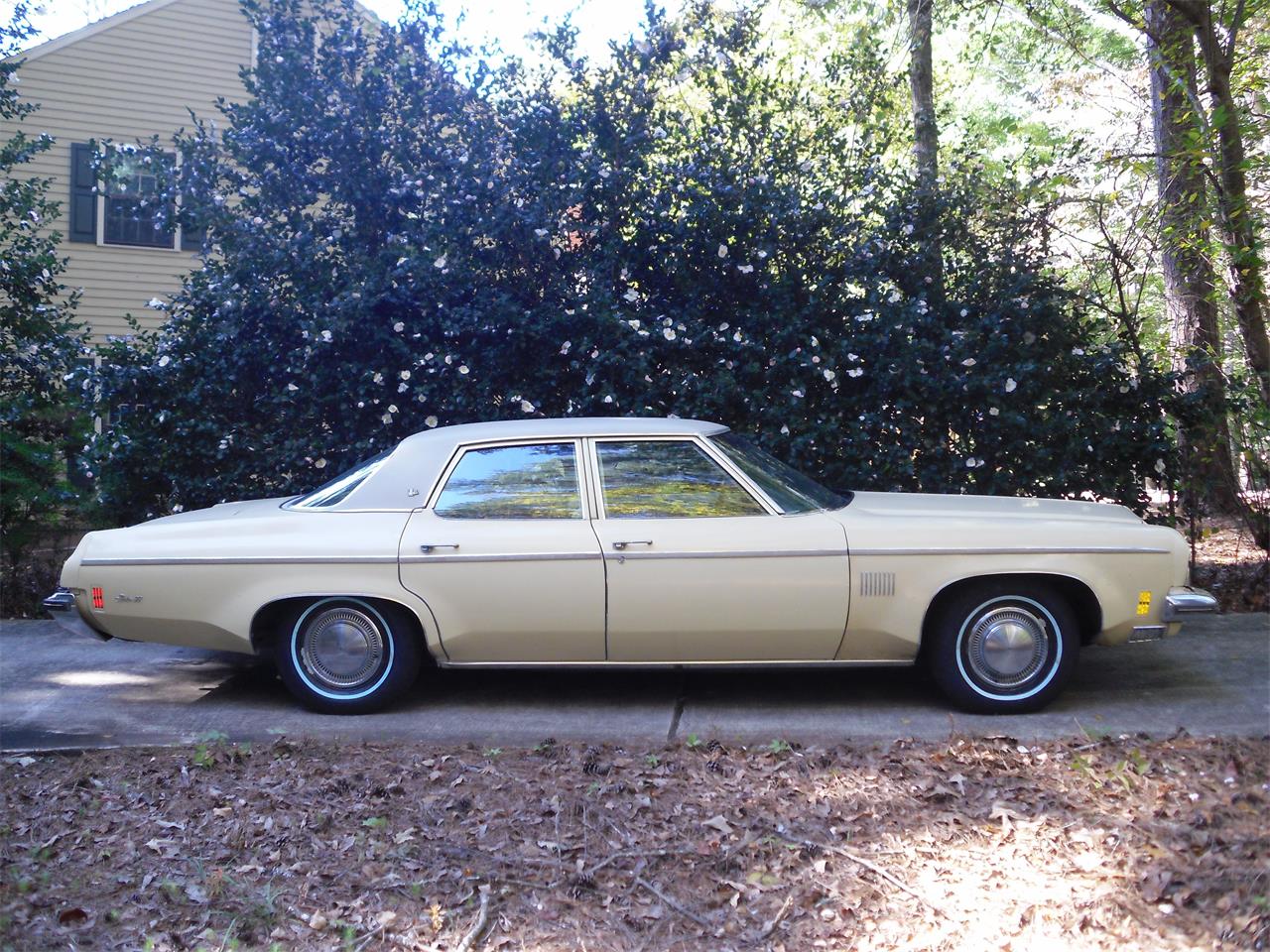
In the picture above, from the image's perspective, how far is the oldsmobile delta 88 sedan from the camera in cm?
567

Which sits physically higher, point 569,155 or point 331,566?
point 569,155

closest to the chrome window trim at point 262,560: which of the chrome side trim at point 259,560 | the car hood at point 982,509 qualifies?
the chrome side trim at point 259,560

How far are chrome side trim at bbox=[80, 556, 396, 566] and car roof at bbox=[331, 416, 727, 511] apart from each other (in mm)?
319

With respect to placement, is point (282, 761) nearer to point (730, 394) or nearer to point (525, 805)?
point (525, 805)

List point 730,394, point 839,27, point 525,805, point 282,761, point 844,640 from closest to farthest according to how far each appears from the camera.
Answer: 1. point 525,805
2. point 282,761
3. point 844,640
4. point 730,394
5. point 839,27

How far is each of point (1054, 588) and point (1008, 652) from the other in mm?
372

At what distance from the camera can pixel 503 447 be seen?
6.15 meters

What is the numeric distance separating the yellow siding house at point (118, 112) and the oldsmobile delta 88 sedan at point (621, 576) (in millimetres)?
10187

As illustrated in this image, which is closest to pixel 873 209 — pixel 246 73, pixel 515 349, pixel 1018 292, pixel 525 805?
pixel 1018 292

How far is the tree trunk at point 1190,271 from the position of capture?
8.68 metres

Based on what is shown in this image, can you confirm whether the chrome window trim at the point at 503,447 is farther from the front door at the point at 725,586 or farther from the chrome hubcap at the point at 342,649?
the chrome hubcap at the point at 342,649

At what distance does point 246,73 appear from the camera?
945 centimetres

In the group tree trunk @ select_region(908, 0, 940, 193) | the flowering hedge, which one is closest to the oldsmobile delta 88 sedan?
the flowering hedge

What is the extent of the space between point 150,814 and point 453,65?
21.1ft
